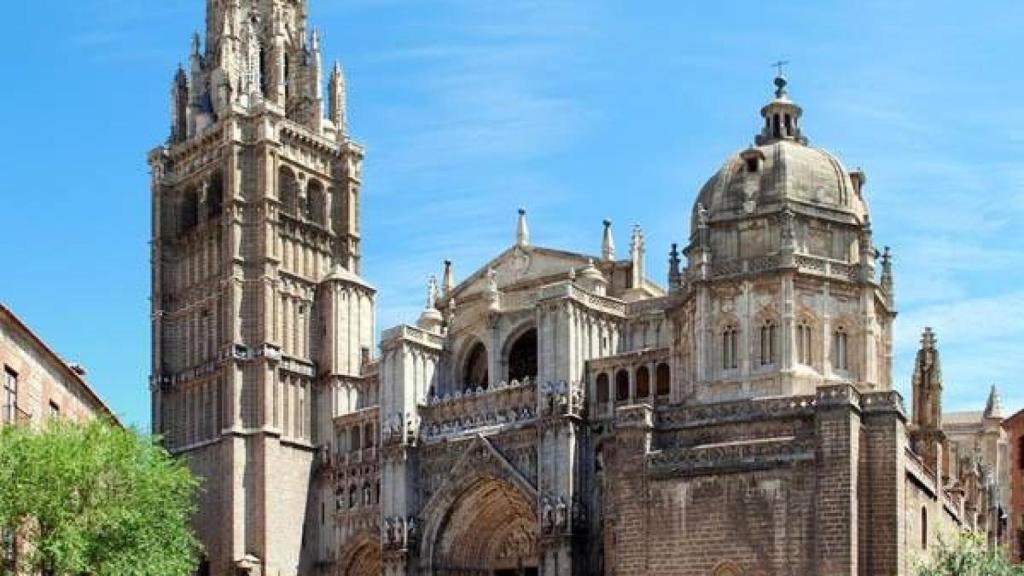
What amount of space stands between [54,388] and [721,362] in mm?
22403

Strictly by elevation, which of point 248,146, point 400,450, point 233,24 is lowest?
point 400,450

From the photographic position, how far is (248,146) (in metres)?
80.8

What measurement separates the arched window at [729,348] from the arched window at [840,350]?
3.38m

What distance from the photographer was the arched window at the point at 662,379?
212ft

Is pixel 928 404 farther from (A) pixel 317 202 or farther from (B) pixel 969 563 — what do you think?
(A) pixel 317 202

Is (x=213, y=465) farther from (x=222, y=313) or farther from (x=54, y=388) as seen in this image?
(x=54, y=388)

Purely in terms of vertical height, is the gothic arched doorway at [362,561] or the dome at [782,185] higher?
the dome at [782,185]

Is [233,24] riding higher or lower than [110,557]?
higher

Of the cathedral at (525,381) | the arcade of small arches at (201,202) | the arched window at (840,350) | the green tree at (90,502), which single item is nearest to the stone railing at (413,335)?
the cathedral at (525,381)

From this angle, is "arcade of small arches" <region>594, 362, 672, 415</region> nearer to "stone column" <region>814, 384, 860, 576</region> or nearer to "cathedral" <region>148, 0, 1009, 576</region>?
"cathedral" <region>148, 0, 1009, 576</region>

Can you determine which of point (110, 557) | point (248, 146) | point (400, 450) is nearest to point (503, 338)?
point (400, 450)

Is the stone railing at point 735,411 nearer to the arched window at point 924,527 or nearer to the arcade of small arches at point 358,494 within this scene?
the arched window at point 924,527

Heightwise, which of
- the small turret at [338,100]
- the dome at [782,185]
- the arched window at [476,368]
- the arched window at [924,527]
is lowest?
the arched window at [924,527]

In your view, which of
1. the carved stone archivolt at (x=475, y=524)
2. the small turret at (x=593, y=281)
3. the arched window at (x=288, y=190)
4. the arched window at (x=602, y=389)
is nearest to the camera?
the arched window at (x=602, y=389)
